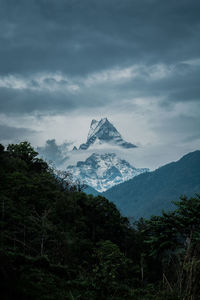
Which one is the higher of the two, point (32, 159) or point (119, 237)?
point (32, 159)

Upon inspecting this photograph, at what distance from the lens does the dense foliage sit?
6568 millimetres

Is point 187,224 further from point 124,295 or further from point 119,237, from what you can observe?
point 119,237

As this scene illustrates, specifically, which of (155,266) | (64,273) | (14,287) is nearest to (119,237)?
(155,266)

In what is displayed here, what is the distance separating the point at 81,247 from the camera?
3178 cm

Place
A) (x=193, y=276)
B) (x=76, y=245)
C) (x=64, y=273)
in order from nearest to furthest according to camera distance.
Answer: (x=193, y=276), (x=64, y=273), (x=76, y=245)

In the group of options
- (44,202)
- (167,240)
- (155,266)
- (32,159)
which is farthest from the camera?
(32,159)

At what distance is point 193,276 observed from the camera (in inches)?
233

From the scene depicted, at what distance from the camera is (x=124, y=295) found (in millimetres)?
9305

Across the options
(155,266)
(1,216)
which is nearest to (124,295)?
(1,216)

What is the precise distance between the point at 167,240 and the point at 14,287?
624 inches

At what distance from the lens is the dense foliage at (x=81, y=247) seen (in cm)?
657

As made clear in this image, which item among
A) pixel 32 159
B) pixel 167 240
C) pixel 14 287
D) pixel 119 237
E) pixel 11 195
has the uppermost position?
pixel 32 159

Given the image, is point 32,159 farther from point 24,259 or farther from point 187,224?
point 24,259

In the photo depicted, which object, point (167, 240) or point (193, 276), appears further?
point (167, 240)
